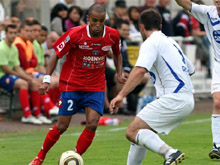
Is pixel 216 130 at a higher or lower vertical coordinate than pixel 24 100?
higher

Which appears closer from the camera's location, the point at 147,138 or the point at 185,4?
the point at 147,138

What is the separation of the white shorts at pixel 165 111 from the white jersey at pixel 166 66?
101mm

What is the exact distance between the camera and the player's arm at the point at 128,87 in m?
7.35

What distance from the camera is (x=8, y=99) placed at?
15.9 meters

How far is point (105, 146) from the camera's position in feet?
37.0

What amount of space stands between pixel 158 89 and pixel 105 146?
11.8ft

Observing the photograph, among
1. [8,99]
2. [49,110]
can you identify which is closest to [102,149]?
[49,110]

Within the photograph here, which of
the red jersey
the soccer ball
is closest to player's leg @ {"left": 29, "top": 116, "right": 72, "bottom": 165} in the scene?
the red jersey

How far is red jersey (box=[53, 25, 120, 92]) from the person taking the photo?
9.20 metres

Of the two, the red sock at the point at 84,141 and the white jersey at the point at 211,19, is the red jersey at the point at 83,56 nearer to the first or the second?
the red sock at the point at 84,141

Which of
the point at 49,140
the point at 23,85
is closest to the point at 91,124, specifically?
the point at 49,140

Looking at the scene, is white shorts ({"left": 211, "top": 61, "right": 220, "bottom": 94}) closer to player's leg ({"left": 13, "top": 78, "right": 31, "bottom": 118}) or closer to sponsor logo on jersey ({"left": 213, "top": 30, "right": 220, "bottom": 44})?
sponsor logo on jersey ({"left": 213, "top": 30, "right": 220, "bottom": 44})

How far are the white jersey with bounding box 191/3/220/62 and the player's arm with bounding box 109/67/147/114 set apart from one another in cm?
289

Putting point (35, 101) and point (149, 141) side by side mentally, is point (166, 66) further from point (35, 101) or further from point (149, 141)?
point (35, 101)
